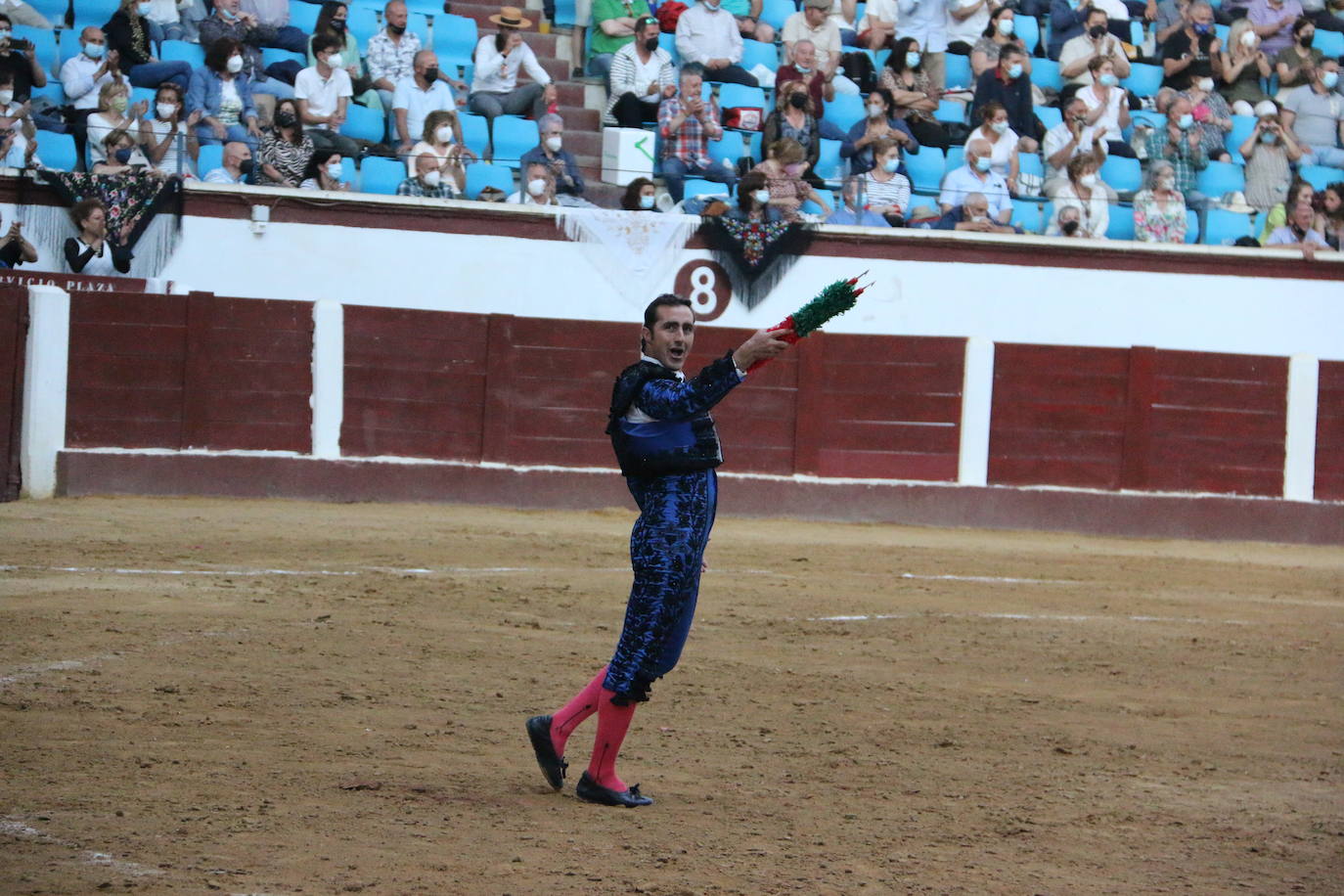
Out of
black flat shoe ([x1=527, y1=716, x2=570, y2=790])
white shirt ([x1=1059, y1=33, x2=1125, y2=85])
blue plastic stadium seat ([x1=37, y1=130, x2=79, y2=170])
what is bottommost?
black flat shoe ([x1=527, y1=716, x2=570, y2=790])

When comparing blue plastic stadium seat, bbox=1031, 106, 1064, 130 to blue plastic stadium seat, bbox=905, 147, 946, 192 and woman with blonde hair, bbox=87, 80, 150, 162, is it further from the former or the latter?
woman with blonde hair, bbox=87, 80, 150, 162

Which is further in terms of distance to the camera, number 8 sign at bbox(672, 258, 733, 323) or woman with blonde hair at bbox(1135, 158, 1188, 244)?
woman with blonde hair at bbox(1135, 158, 1188, 244)

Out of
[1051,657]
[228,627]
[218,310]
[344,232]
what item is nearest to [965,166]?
[344,232]

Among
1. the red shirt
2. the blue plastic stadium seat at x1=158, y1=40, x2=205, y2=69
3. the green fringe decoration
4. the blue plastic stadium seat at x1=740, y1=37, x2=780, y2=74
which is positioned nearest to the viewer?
the green fringe decoration

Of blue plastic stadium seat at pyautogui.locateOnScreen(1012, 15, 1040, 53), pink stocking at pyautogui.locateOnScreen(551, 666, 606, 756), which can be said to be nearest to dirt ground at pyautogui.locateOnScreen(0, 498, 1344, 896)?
pink stocking at pyautogui.locateOnScreen(551, 666, 606, 756)

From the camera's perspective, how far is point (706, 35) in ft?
45.6

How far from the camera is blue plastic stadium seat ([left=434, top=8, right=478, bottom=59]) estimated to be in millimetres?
13883

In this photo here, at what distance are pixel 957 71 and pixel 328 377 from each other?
6.19 meters

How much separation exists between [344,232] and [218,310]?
1097 mm

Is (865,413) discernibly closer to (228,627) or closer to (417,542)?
(417,542)

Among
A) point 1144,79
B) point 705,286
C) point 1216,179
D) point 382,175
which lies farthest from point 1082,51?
point 382,175

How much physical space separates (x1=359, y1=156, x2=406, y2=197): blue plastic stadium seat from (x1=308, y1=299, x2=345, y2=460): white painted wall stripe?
0.96 meters

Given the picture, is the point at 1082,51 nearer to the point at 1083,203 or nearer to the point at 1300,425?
the point at 1083,203

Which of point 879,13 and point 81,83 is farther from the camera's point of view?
point 879,13
